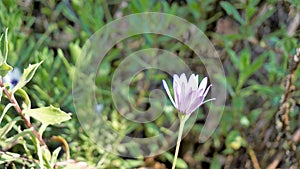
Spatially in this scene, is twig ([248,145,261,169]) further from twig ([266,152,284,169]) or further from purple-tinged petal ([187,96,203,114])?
purple-tinged petal ([187,96,203,114])

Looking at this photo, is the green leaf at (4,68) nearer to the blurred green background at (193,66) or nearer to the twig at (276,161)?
the blurred green background at (193,66)

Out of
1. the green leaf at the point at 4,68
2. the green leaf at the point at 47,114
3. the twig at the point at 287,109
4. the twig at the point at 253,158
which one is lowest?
the twig at the point at 253,158

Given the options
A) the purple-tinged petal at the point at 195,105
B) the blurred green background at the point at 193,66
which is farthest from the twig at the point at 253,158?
the purple-tinged petal at the point at 195,105

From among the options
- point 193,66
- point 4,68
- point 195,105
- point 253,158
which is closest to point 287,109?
point 253,158

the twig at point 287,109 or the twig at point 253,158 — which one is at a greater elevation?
the twig at point 287,109

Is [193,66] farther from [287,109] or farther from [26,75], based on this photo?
[26,75]

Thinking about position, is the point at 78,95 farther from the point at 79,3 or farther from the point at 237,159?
the point at 237,159

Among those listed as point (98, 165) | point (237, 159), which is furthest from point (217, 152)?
point (98, 165)

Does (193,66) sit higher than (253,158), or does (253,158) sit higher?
(193,66)

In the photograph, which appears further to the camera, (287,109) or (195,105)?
(287,109)
